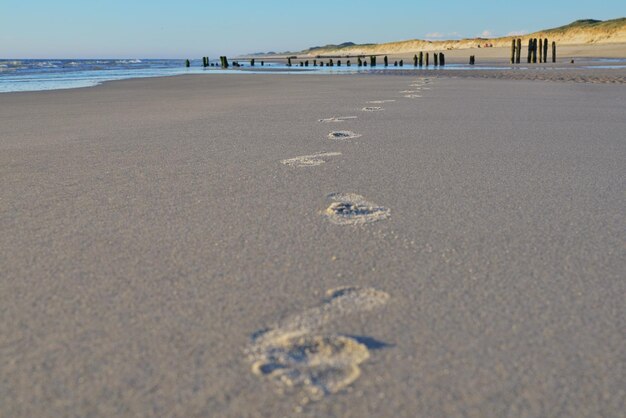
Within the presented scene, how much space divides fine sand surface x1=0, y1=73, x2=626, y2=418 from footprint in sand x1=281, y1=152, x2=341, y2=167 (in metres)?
0.02

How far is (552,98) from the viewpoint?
580 cm

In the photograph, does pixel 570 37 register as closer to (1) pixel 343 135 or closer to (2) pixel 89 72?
(2) pixel 89 72

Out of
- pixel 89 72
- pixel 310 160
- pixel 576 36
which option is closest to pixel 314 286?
pixel 310 160

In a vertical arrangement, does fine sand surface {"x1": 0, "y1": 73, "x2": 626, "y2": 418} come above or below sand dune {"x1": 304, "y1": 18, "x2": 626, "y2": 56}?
below

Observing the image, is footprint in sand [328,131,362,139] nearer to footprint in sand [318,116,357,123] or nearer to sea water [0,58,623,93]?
footprint in sand [318,116,357,123]

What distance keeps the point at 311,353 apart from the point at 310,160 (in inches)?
66.5

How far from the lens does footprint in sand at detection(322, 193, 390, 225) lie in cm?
164

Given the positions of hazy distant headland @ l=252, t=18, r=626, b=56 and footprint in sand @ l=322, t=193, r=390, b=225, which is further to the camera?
hazy distant headland @ l=252, t=18, r=626, b=56

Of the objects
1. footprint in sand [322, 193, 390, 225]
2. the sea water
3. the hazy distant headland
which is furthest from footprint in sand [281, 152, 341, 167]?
the hazy distant headland

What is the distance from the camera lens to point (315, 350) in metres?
0.93

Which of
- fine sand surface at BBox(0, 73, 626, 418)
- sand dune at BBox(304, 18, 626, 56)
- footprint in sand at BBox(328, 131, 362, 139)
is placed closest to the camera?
fine sand surface at BBox(0, 73, 626, 418)

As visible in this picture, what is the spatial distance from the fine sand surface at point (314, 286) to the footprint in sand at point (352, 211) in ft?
0.04

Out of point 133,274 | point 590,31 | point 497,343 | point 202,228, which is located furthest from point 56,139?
point 590,31

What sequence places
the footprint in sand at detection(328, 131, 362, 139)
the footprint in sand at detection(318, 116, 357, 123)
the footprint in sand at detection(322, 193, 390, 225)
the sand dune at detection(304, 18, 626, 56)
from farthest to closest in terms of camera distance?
1. the sand dune at detection(304, 18, 626, 56)
2. the footprint in sand at detection(318, 116, 357, 123)
3. the footprint in sand at detection(328, 131, 362, 139)
4. the footprint in sand at detection(322, 193, 390, 225)
